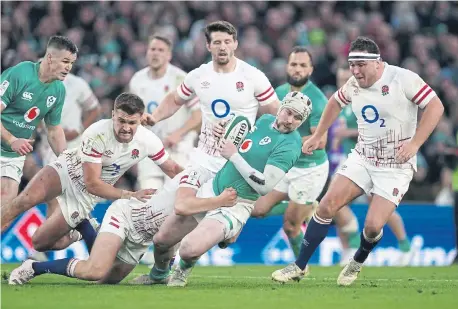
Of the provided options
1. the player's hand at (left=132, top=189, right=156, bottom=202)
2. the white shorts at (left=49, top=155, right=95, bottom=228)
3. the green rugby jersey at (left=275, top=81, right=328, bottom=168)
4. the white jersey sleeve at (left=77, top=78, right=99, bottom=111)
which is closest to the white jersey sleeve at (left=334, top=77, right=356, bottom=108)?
the green rugby jersey at (left=275, top=81, right=328, bottom=168)

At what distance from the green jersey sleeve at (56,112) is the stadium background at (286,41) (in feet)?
15.8

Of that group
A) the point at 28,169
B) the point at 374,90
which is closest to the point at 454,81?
the point at 28,169

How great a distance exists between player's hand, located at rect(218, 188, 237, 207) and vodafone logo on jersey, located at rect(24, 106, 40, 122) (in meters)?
2.87

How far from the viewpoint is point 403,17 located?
22.0 meters

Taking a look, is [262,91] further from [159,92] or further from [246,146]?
[159,92]

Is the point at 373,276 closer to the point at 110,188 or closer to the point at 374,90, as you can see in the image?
the point at 374,90

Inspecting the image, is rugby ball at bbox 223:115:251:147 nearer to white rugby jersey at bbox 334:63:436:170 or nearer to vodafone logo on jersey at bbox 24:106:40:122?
white rugby jersey at bbox 334:63:436:170

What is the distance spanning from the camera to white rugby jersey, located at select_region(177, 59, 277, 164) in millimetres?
12492

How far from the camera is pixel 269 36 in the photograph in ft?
69.8

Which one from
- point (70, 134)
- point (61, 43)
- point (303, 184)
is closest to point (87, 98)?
point (70, 134)

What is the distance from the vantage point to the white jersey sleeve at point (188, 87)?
1276 cm

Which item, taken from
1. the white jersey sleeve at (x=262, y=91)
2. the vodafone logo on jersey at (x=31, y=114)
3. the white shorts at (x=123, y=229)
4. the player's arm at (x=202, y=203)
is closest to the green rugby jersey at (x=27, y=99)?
the vodafone logo on jersey at (x=31, y=114)

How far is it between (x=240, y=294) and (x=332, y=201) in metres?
1.85

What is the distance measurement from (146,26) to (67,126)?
562cm
